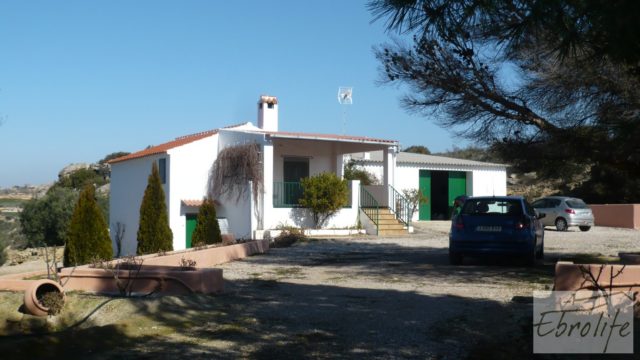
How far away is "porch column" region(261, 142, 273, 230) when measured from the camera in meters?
23.5

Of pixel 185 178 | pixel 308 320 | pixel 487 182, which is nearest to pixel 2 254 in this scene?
pixel 185 178

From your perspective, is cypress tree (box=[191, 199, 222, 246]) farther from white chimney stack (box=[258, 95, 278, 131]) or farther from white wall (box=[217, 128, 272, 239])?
white chimney stack (box=[258, 95, 278, 131])

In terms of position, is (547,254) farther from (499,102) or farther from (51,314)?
(51,314)

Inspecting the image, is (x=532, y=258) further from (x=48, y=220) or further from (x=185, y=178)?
(x=48, y=220)

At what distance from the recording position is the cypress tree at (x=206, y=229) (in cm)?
1922

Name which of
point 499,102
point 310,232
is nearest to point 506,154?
point 499,102

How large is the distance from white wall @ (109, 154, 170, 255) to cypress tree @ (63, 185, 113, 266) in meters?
9.02

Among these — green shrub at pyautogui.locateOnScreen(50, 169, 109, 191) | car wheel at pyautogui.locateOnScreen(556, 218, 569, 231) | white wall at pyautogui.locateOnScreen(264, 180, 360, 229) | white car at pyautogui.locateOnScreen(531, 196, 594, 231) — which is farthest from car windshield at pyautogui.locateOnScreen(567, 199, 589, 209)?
green shrub at pyautogui.locateOnScreen(50, 169, 109, 191)

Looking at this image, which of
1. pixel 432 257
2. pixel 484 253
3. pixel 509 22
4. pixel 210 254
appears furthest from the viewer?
pixel 432 257

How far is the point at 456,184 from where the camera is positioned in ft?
109

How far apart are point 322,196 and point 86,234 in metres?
9.69

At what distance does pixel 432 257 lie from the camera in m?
16.1

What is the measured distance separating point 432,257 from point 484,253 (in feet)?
9.05

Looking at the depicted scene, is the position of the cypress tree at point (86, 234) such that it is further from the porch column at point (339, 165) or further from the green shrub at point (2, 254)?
the green shrub at point (2, 254)
